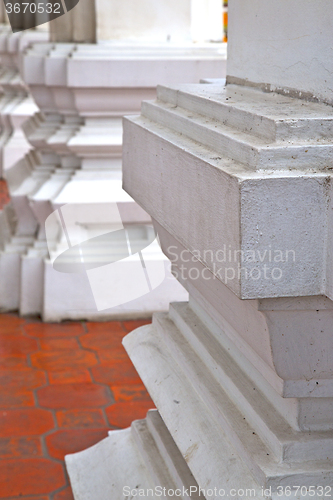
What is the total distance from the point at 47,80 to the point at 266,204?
268 centimetres

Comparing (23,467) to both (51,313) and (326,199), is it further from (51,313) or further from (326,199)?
(326,199)

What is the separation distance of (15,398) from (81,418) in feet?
1.03

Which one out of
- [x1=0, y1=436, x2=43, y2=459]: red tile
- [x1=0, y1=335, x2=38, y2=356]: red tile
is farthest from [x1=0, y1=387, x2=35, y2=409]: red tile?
[x1=0, y1=335, x2=38, y2=356]: red tile

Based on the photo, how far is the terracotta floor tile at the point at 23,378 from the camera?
2619 mm

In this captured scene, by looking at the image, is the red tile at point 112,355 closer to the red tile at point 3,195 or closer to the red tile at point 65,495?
the red tile at point 65,495

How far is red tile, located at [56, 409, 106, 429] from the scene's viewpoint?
2.32 m

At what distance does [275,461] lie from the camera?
3.44ft

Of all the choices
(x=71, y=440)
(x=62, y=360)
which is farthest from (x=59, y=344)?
(x=71, y=440)

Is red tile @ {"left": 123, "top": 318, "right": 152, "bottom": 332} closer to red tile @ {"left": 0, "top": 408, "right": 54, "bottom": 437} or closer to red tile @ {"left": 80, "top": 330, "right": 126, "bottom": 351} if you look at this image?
red tile @ {"left": 80, "top": 330, "right": 126, "bottom": 351}

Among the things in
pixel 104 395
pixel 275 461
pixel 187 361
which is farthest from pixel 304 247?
pixel 104 395

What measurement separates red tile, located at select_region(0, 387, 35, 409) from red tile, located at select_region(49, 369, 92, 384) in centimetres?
15

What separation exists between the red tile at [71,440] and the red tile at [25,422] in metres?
0.07

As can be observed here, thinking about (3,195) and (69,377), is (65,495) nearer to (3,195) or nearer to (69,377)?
(69,377)

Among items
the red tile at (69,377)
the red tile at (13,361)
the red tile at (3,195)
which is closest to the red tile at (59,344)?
the red tile at (13,361)
